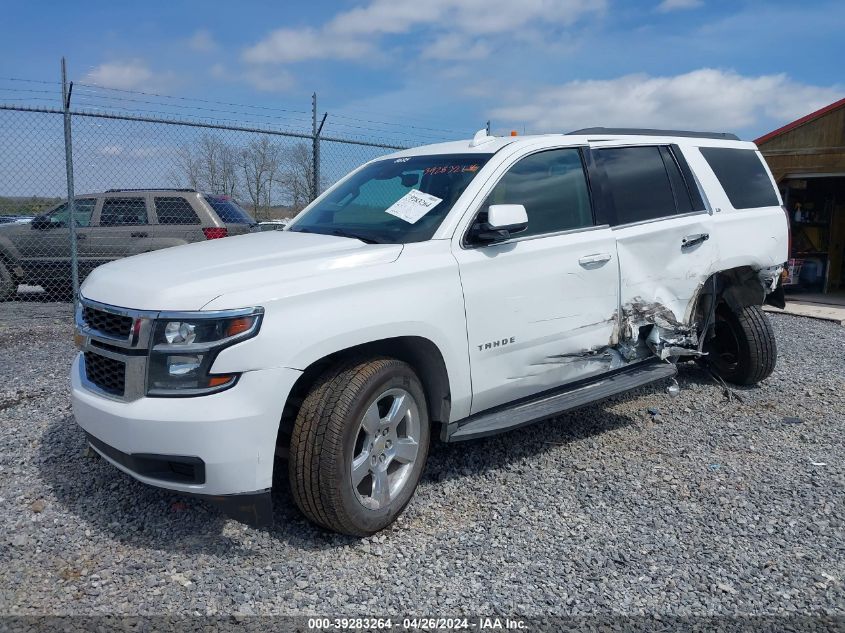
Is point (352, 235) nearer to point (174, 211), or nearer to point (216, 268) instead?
point (216, 268)

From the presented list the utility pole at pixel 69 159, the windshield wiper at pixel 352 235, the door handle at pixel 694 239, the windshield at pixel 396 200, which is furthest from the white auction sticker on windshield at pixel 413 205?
the utility pole at pixel 69 159

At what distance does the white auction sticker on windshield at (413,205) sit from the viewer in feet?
12.7

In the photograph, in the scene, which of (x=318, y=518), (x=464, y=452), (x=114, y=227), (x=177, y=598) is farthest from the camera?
(x=114, y=227)

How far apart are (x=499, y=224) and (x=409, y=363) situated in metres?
0.87

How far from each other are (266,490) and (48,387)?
3.61m

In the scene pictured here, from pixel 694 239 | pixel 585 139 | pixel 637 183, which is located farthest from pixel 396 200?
pixel 694 239

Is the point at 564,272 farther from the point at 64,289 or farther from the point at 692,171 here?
the point at 64,289

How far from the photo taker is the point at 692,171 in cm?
518

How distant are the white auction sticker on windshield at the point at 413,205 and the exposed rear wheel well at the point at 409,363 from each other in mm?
734

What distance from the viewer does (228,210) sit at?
1036 centimetres

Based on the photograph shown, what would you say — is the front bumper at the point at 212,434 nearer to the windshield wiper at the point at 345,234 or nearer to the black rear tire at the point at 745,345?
the windshield wiper at the point at 345,234

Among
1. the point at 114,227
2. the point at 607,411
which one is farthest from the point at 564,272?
the point at 114,227

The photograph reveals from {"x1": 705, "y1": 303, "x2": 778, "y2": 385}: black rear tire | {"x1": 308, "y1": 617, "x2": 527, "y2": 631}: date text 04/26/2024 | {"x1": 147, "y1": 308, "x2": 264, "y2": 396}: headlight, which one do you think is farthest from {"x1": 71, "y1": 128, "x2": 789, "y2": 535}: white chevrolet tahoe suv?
{"x1": 705, "y1": 303, "x2": 778, "y2": 385}: black rear tire

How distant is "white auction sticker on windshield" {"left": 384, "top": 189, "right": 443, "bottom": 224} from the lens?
12.7 ft
